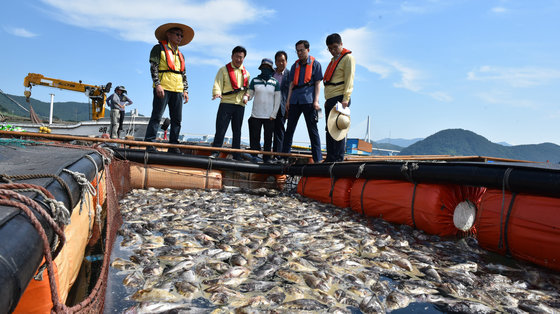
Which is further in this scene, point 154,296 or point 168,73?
point 168,73

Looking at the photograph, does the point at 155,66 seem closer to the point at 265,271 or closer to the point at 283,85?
the point at 283,85

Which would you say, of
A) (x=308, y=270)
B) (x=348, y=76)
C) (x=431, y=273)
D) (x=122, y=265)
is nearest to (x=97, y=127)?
(x=348, y=76)

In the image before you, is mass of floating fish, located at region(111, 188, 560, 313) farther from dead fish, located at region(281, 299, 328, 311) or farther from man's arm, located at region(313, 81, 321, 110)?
man's arm, located at region(313, 81, 321, 110)

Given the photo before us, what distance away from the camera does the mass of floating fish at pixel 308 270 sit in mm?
2312

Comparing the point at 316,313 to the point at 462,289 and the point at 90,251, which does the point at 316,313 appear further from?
the point at 90,251

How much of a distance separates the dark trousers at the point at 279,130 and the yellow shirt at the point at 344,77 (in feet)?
5.99

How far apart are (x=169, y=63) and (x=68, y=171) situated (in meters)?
5.88

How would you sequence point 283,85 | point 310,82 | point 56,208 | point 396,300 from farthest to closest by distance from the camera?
1. point 283,85
2. point 310,82
3. point 396,300
4. point 56,208

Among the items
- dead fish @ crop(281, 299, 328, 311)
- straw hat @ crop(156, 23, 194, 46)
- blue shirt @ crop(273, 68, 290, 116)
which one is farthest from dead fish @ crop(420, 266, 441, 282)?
straw hat @ crop(156, 23, 194, 46)

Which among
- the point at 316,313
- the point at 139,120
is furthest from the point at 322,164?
the point at 139,120

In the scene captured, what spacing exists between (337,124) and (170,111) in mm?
3999

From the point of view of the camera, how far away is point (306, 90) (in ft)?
25.4

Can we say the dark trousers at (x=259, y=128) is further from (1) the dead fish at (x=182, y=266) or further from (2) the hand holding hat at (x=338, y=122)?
(1) the dead fish at (x=182, y=266)

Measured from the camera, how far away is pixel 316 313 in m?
2.15
